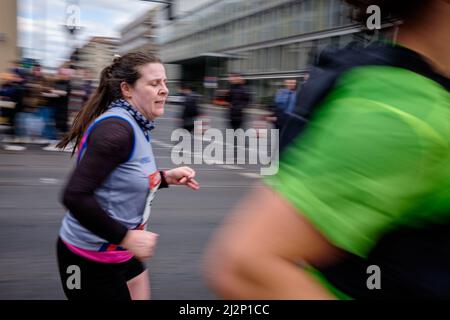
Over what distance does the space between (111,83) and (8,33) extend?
24.1 metres

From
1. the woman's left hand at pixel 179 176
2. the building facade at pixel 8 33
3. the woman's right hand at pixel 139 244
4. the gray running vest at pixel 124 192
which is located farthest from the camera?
the building facade at pixel 8 33

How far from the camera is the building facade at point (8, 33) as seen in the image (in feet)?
76.1

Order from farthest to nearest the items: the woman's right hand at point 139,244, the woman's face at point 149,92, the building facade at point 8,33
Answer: the building facade at point 8,33
the woman's face at point 149,92
the woman's right hand at point 139,244

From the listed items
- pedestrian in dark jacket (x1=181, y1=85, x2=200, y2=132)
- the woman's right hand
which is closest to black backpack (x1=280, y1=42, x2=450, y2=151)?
the woman's right hand

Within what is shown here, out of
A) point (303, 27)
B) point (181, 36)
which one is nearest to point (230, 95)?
point (303, 27)

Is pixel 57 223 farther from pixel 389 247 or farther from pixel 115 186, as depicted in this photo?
pixel 389 247

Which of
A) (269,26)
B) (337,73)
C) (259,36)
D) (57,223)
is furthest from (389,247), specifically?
(259,36)

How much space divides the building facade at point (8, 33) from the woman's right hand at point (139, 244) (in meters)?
23.6

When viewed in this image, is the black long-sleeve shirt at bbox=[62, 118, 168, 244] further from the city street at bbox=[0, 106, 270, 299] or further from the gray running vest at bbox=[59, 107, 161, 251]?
the city street at bbox=[0, 106, 270, 299]

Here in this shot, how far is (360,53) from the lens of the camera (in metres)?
0.78

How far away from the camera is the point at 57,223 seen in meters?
5.79

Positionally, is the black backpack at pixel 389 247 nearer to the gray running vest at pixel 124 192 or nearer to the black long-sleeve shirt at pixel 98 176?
the black long-sleeve shirt at pixel 98 176

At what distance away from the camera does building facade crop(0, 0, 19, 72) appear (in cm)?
2320

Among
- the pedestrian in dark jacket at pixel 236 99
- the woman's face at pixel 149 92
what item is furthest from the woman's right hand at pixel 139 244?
the pedestrian in dark jacket at pixel 236 99
